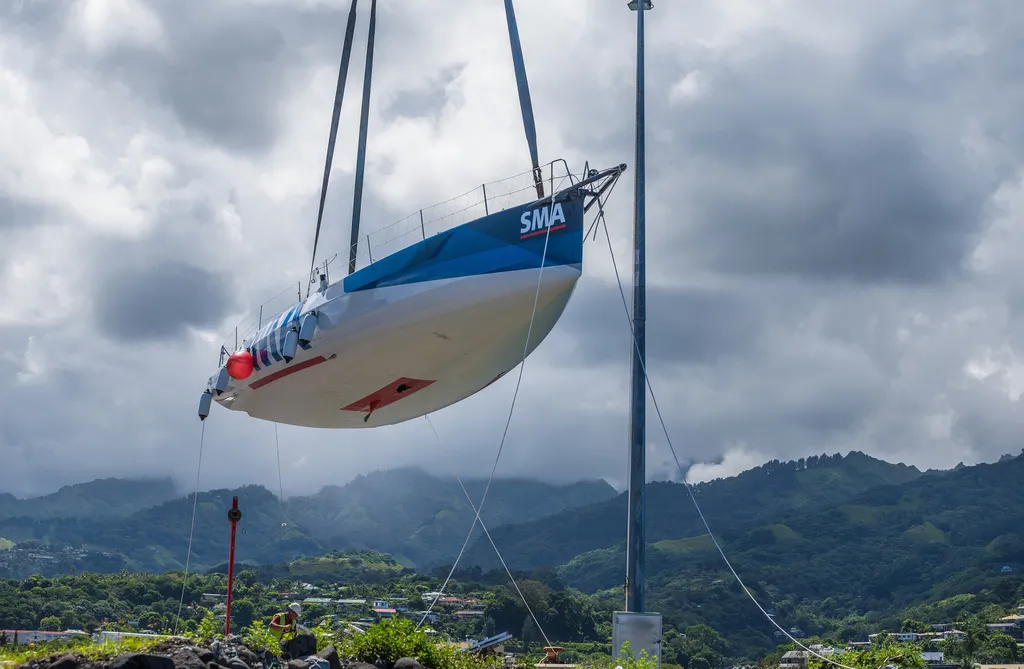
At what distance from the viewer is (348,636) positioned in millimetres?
18750

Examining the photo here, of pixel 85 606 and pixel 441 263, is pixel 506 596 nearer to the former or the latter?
pixel 85 606

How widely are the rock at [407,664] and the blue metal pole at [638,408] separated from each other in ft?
12.8

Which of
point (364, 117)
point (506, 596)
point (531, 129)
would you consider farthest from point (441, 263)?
point (506, 596)

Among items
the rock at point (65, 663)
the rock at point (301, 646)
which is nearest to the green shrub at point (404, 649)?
the rock at point (301, 646)

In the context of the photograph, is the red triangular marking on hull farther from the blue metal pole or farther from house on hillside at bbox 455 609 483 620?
house on hillside at bbox 455 609 483 620

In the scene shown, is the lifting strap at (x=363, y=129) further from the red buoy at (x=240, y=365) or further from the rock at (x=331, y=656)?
the rock at (x=331, y=656)

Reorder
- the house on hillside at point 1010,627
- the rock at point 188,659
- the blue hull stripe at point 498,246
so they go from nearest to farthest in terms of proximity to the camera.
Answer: the rock at point 188,659 → the blue hull stripe at point 498,246 → the house on hillside at point 1010,627

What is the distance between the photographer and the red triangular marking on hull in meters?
26.7

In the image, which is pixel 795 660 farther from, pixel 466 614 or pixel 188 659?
pixel 466 614

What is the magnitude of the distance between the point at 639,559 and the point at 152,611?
88397mm

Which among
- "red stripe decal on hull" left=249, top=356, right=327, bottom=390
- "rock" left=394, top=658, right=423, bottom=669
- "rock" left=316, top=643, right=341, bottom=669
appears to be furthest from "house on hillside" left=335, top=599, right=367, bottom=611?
"rock" left=316, top=643, right=341, bottom=669

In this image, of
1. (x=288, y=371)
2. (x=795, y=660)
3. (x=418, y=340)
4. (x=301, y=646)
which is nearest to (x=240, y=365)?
(x=288, y=371)

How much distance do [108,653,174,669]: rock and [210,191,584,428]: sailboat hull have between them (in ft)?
36.5

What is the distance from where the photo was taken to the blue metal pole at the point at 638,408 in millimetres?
18422
